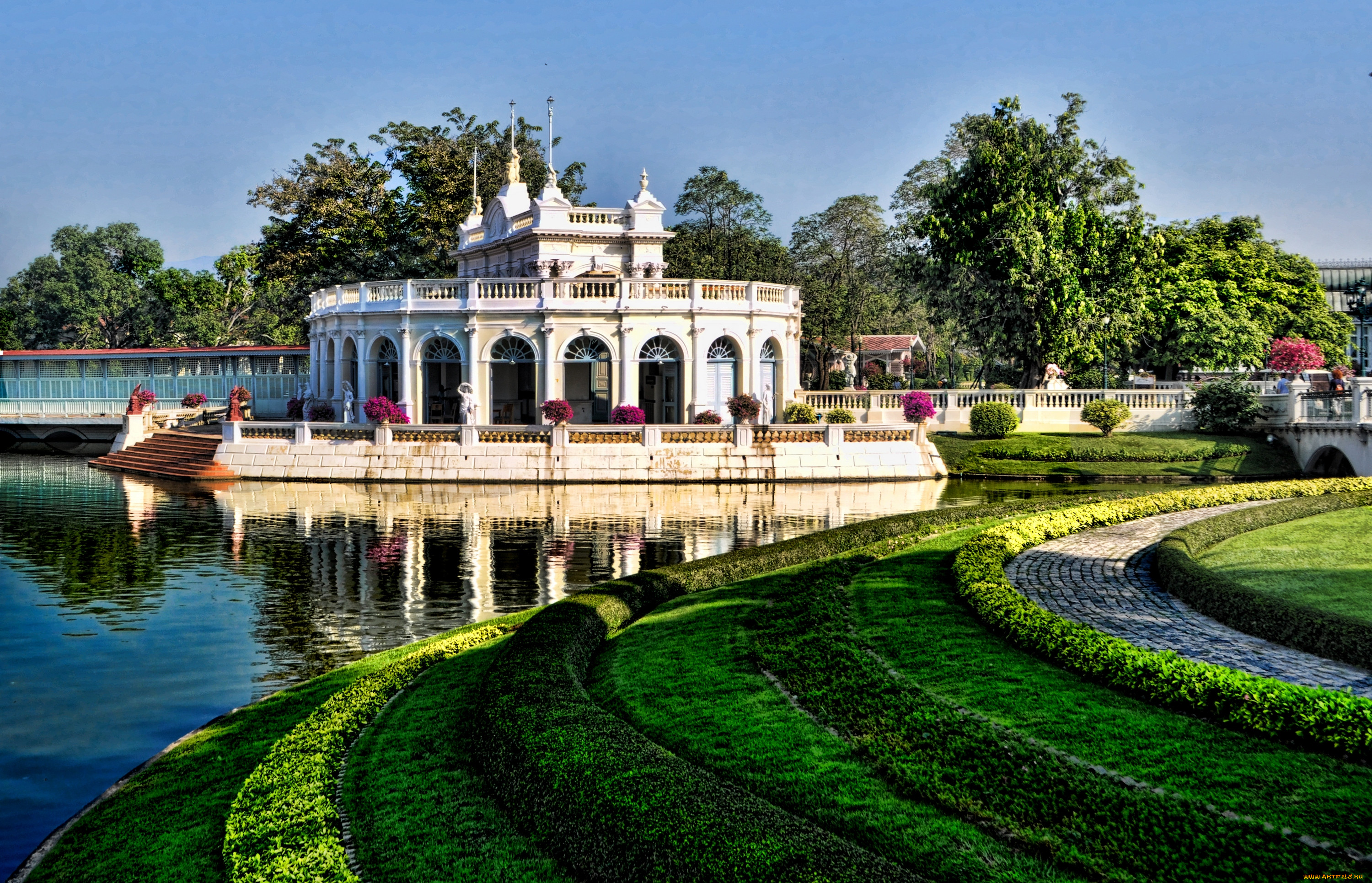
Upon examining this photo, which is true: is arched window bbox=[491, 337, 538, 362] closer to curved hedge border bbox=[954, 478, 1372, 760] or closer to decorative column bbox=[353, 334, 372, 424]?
decorative column bbox=[353, 334, 372, 424]

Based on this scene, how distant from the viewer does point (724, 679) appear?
1179 centimetres

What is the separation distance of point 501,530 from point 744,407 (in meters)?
15.6

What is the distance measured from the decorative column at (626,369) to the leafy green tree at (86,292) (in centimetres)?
5222

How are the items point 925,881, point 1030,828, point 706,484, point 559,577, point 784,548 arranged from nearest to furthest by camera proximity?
point 925,881 → point 1030,828 → point 784,548 → point 559,577 → point 706,484

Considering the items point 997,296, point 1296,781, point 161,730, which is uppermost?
point 997,296

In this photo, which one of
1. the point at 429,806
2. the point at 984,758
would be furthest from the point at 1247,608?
the point at 429,806

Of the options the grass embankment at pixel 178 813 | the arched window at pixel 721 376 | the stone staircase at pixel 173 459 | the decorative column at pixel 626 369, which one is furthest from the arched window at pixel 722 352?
the grass embankment at pixel 178 813

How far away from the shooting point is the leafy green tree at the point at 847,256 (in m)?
71.8

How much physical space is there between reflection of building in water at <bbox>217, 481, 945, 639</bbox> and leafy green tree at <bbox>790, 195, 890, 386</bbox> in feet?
109

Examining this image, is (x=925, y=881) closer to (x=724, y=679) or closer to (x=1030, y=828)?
(x=1030, y=828)

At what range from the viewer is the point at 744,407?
135ft

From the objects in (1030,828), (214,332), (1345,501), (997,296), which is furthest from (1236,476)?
(214,332)

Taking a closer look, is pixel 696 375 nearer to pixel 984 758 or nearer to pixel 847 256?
pixel 847 256

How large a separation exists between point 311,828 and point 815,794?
12.6 feet
